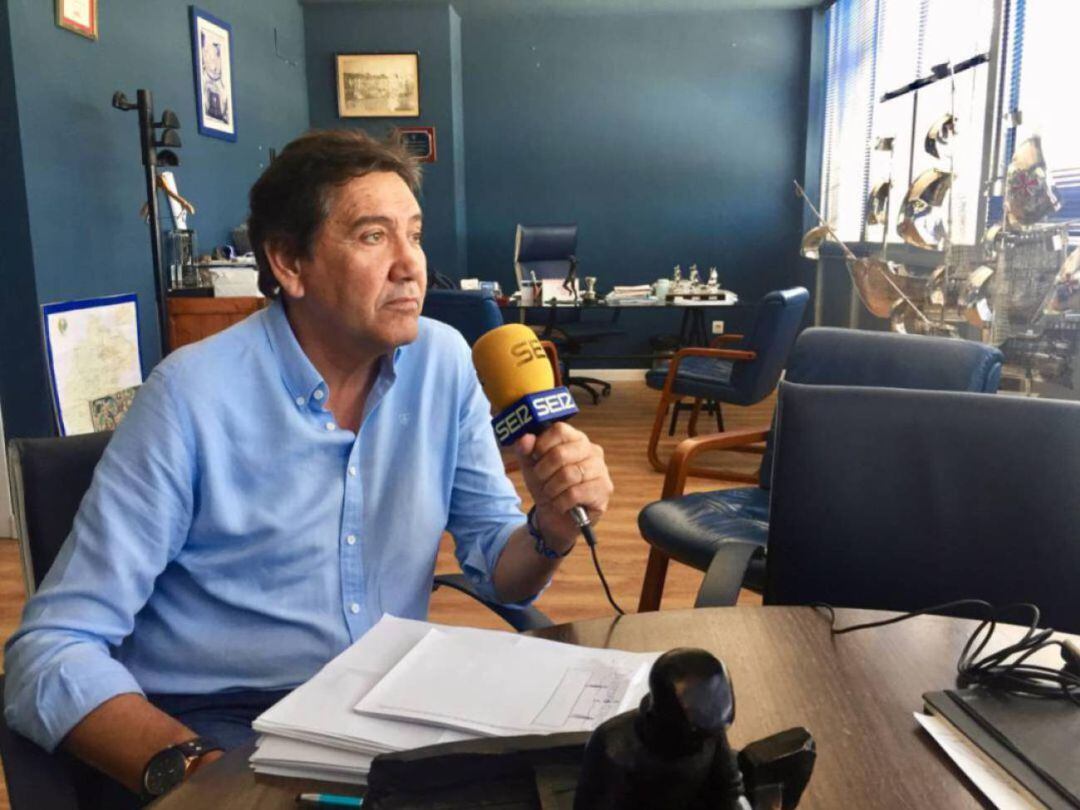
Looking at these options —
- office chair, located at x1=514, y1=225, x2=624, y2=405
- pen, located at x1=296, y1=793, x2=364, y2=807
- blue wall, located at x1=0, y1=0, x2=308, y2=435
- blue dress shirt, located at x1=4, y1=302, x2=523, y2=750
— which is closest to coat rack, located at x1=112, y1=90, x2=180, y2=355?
blue wall, located at x1=0, y1=0, x2=308, y2=435

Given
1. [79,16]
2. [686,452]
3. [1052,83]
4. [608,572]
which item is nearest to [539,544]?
[686,452]

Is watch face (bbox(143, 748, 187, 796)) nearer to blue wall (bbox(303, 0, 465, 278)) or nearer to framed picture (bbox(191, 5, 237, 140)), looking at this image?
framed picture (bbox(191, 5, 237, 140))

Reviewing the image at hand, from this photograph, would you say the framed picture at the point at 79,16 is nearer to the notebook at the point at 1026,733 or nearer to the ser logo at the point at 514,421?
the ser logo at the point at 514,421

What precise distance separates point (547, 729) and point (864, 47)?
19.0ft

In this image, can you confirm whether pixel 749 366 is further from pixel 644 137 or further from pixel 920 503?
pixel 644 137

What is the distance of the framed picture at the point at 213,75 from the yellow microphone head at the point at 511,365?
3.99 meters

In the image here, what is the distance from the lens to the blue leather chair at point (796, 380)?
1.90 meters

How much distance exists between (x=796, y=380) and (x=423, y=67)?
4904 mm

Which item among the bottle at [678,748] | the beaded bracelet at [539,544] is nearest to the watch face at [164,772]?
the beaded bracelet at [539,544]

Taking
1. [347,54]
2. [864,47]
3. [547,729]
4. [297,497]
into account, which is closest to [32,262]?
[297,497]

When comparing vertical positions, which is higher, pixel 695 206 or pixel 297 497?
pixel 695 206

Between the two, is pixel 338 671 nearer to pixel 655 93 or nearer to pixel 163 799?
pixel 163 799

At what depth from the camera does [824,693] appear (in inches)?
31.6

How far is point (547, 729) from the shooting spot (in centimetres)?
67
